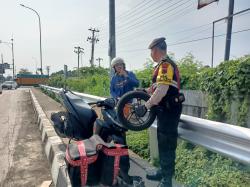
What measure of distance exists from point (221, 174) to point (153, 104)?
3.89ft

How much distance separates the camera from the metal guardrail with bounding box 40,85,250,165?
2.38 meters

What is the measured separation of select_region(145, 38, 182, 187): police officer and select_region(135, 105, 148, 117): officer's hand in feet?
0.21

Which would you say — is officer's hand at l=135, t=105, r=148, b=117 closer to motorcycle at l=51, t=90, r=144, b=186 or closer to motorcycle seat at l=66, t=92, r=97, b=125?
motorcycle at l=51, t=90, r=144, b=186

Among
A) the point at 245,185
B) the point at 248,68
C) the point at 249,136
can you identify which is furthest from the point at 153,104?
the point at 248,68

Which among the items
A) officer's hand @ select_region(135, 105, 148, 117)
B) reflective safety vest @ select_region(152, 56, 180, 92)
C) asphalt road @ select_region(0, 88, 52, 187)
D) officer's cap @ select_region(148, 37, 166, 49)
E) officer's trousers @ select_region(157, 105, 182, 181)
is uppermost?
officer's cap @ select_region(148, 37, 166, 49)

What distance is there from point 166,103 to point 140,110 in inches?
11.7

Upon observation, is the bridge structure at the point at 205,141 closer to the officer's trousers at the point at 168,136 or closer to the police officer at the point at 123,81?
the officer's trousers at the point at 168,136

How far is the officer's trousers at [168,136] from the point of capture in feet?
10.6

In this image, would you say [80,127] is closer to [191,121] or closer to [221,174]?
[191,121]

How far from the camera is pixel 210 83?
461cm

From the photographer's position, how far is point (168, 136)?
327cm

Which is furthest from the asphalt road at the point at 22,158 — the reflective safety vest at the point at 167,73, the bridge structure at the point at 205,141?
the reflective safety vest at the point at 167,73

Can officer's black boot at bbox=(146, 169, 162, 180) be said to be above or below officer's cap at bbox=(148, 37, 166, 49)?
below

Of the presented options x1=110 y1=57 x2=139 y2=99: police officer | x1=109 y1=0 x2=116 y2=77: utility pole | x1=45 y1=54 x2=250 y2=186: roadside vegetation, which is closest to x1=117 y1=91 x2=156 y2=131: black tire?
x1=45 y1=54 x2=250 y2=186: roadside vegetation
